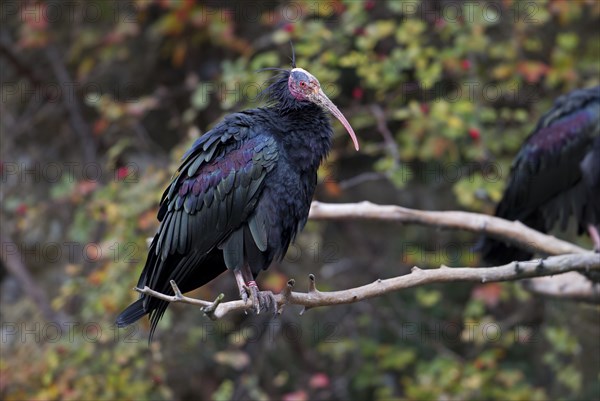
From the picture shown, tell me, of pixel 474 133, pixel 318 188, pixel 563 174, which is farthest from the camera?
pixel 318 188

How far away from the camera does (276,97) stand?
4.73 m

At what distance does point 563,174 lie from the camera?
6160mm

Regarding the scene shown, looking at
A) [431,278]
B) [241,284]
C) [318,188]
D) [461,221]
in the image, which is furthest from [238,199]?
[318,188]

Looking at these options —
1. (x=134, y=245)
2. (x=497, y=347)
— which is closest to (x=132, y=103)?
(x=134, y=245)

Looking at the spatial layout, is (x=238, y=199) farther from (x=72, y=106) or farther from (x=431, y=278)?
(x=72, y=106)

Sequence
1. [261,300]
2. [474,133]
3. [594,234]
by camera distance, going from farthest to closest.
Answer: [474,133], [594,234], [261,300]

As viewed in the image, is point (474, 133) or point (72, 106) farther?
point (72, 106)

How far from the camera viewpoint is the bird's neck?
4.48 meters

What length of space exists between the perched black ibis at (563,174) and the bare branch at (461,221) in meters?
0.86

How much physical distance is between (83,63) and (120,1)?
2.13ft

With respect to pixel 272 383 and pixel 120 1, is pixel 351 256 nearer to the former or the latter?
pixel 272 383

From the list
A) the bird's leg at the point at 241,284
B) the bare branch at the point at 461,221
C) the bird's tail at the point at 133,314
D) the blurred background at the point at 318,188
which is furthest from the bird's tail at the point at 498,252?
the bird's tail at the point at 133,314

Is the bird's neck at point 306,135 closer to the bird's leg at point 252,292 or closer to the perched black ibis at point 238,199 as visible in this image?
the perched black ibis at point 238,199

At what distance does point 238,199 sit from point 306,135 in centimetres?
48
